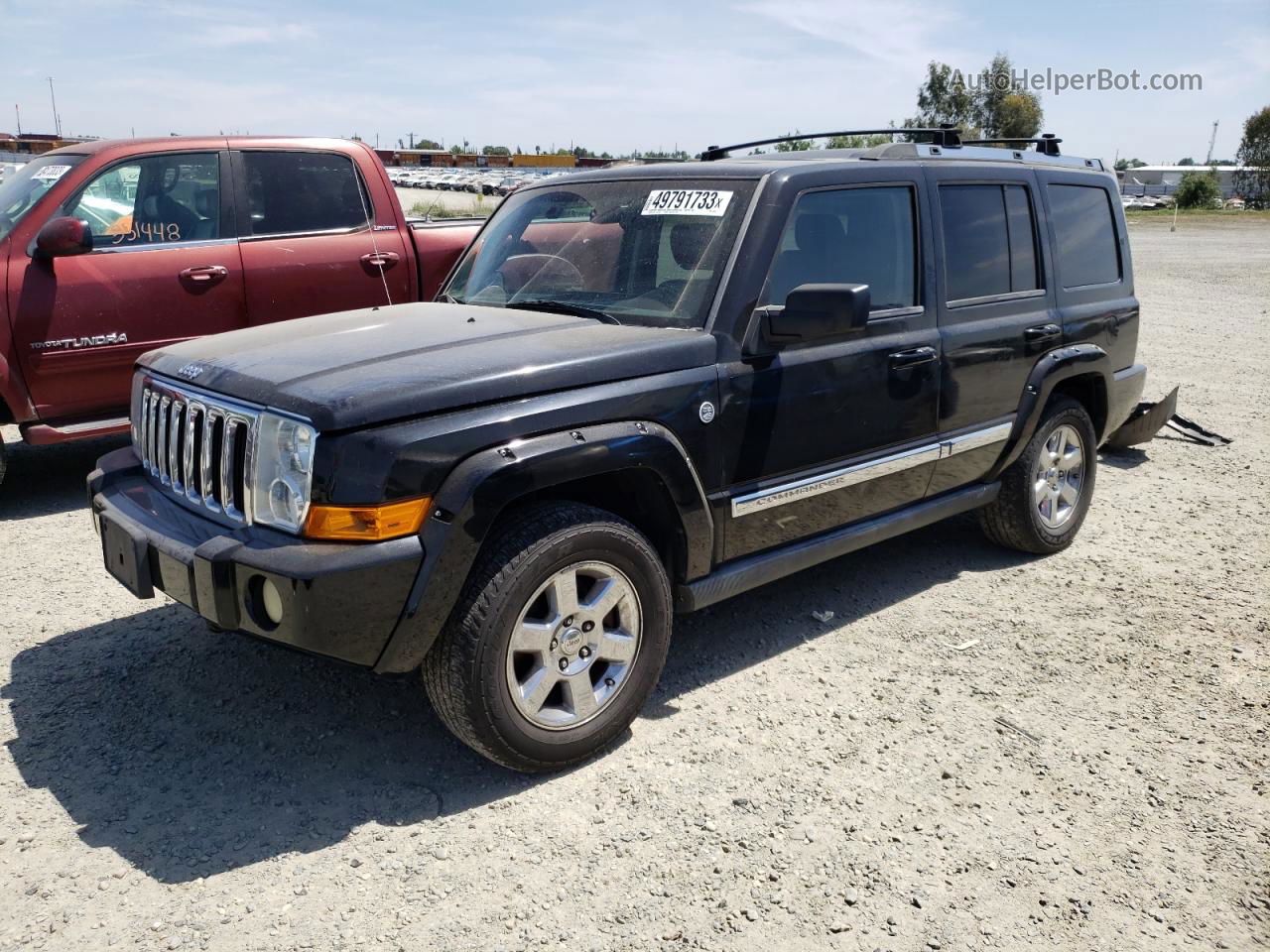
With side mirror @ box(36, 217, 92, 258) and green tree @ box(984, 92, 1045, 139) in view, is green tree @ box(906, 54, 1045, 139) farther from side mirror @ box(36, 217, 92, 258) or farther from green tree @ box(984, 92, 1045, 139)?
side mirror @ box(36, 217, 92, 258)

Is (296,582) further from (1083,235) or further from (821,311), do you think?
(1083,235)

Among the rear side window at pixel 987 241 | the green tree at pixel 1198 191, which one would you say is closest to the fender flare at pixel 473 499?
the rear side window at pixel 987 241

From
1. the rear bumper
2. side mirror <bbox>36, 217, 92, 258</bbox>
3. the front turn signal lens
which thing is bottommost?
the rear bumper

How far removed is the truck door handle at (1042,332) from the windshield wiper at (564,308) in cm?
217

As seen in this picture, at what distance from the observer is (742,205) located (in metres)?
3.83

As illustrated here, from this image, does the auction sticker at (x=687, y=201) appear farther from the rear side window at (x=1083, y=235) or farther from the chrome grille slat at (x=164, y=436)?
the rear side window at (x=1083, y=235)

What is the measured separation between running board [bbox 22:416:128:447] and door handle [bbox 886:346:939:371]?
4345 mm

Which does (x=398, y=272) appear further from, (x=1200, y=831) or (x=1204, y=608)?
(x=1200, y=831)

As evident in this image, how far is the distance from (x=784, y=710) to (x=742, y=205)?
5.96ft

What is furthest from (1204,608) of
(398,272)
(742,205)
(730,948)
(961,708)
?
(398,272)

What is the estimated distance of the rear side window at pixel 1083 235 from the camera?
5.23 metres

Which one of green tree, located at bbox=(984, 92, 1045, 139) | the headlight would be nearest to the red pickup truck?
the headlight

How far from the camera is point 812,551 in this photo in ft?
13.4

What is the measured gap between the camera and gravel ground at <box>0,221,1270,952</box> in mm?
2727
